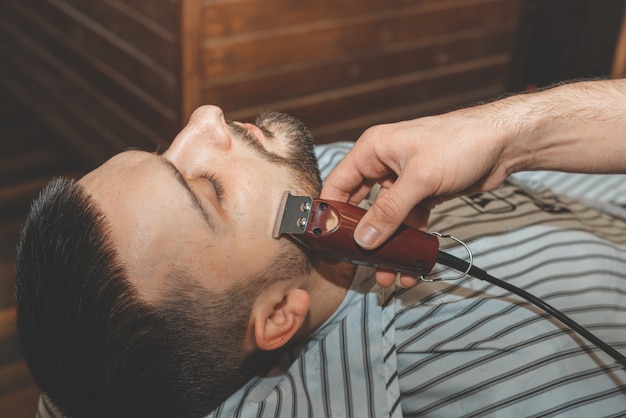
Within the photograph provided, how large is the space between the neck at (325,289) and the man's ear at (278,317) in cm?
6

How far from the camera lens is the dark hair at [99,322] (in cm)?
123

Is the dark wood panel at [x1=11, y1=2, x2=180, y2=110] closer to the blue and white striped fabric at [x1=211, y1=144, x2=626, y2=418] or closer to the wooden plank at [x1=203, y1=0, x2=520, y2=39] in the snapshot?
the wooden plank at [x1=203, y1=0, x2=520, y2=39]

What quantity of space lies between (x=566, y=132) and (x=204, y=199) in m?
0.67

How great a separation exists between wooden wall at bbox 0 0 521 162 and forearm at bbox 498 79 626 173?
4.78 feet

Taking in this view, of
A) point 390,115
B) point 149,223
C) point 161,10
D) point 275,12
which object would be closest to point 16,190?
point 161,10

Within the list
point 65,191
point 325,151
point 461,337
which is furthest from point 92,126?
point 461,337

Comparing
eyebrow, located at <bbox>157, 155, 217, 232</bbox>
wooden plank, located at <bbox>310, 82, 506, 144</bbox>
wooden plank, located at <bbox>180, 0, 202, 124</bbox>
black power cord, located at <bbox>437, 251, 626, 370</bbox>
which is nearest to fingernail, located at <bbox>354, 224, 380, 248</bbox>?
black power cord, located at <bbox>437, 251, 626, 370</bbox>

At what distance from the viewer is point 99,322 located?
1.24 m

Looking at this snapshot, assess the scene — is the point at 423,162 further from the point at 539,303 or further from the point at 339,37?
the point at 339,37

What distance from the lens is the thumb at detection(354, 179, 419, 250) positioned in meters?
1.20

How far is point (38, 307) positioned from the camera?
4.12 feet

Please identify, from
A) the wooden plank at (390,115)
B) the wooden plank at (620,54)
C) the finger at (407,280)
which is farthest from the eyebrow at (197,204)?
the wooden plank at (620,54)

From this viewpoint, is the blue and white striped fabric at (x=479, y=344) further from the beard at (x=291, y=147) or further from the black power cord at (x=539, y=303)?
the beard at (x=291, y=147)

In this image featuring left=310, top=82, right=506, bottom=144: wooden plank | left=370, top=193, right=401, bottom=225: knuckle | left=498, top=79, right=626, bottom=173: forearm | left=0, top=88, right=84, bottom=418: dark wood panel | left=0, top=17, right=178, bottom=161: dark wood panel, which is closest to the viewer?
left=370, top=193, right=401, bottom=225: knuckle
